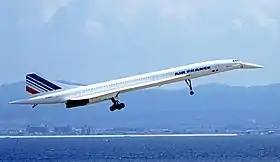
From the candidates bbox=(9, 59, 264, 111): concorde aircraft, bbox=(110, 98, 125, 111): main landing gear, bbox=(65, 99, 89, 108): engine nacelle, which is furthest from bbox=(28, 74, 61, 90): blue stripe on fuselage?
bbox=(110, 98, 125, 111): main landing gear

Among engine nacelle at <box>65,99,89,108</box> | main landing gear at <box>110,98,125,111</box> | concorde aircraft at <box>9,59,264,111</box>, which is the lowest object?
main landing gear at <box>110,98,125,111</box>

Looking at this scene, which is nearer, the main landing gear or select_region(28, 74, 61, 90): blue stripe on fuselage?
the main landing gear

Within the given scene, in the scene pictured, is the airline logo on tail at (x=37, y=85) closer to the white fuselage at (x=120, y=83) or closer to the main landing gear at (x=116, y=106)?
the white fuselage at (x=120, y=83)

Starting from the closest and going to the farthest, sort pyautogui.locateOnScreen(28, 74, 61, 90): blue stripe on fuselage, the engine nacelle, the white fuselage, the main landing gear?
the main landing gear < the engine nacelle < the white fuselage < pyautogui.locateOnScreen(28, 74, 61, 90): blue stripe on fuselage

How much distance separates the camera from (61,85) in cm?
7350

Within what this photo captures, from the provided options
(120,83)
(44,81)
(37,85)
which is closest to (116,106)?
(120,83)

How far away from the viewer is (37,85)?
7275cm

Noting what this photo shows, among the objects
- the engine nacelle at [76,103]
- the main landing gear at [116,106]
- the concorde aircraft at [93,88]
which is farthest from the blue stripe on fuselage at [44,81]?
the main landing gear at [116,106]

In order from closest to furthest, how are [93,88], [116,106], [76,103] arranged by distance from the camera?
[116,106] < [76,103] < [93,88]

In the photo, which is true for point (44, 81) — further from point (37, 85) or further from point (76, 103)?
point (76, 103)

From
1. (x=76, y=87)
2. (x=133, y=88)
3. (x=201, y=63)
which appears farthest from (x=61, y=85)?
(x=201, y=63)

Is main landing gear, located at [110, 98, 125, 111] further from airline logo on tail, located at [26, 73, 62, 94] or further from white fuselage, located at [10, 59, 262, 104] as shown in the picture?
airline logo on tail, located at [26, 73, 62, 94]

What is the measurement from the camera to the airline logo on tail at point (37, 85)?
2852 inches

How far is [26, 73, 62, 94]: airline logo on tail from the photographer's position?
238 feet
